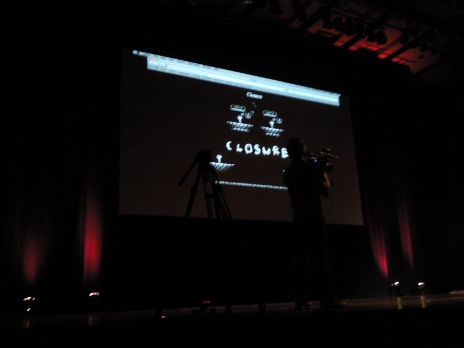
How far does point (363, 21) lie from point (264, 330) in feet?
15.9

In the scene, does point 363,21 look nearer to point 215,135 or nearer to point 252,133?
point 252,133

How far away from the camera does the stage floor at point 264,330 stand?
1710mm

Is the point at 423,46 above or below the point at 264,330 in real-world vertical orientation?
above

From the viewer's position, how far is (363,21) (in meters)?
5.72

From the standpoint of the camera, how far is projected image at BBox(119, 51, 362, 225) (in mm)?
4316

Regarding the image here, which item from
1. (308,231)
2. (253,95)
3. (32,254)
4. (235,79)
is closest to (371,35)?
(253,95)

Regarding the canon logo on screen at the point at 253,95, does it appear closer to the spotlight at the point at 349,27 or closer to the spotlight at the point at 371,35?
the spotlight at the point at 349,27

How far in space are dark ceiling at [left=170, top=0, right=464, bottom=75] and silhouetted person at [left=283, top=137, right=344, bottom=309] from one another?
97.4 inches

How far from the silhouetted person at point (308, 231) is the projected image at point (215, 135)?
1685 millimetres

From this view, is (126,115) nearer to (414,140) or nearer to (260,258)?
(260,258)

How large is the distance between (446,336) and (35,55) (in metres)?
4.05

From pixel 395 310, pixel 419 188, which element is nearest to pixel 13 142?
pixel 395 310

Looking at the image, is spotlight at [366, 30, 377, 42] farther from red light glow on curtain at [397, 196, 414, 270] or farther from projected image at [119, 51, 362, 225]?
red light glow on curtain at [397, 196, 414, 270]

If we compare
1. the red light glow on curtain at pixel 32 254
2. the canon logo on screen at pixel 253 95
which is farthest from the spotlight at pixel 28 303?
the canon logo on screen at pixel 253 95
